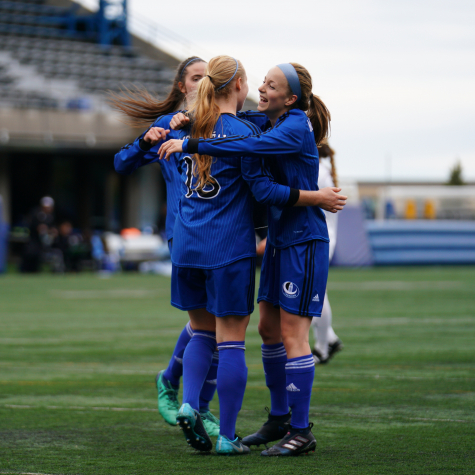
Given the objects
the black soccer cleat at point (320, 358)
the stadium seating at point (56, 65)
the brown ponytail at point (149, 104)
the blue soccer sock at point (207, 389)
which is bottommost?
the black soccer cleat at point (320, 358)

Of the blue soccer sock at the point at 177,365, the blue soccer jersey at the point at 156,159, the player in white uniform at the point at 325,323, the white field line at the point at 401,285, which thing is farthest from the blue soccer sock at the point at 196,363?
the white field line at the point at 401,285

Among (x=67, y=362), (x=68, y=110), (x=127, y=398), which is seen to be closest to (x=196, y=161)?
(x=127, y=398)

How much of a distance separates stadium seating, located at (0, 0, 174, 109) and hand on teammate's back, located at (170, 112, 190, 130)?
24.5 m

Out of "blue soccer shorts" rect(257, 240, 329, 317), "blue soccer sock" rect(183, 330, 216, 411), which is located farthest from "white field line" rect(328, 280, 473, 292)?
"blue soccer shorts" rect(257, 240, 329, 317)

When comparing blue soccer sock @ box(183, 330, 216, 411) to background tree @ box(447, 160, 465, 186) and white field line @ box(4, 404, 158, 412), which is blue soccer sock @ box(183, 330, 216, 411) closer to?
white field line @ box(4, 404, 158, 412)

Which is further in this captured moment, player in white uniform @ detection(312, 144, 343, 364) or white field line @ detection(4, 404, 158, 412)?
player in white uniform @ detection(312, 144, 343, 364)

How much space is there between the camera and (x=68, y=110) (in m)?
28.1

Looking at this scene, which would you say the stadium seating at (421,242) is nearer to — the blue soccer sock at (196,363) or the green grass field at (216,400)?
the green grass field at (216,400)

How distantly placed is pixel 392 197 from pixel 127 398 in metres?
24.9

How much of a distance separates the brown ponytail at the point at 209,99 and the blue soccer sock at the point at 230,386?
2.50ft

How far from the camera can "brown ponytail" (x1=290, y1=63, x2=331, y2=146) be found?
3.73 meters

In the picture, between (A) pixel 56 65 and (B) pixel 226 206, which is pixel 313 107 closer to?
(B) pixel 226 206

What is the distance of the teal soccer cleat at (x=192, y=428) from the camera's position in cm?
339

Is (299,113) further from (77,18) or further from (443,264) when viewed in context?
(77,18)
